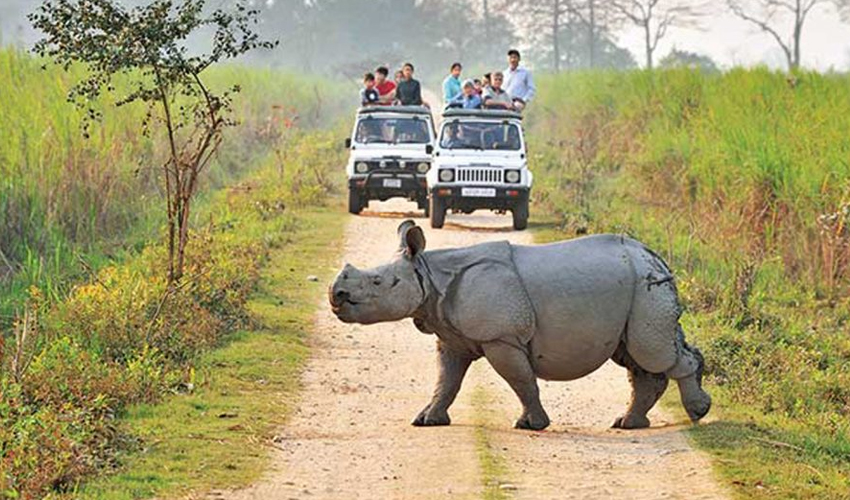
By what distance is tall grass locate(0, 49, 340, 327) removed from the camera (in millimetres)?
15617

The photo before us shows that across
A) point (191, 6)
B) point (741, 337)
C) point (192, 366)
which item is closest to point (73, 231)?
point (191, 6)

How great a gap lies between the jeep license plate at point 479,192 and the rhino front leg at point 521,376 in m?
11.3

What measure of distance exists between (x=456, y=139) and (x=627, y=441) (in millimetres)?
12340

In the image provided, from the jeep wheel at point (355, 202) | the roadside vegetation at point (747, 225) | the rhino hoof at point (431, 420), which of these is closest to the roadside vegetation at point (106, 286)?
the jeep wheel at point (355, 202)

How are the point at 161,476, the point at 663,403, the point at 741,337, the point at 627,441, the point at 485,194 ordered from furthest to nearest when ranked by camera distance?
the point at 485,194
the point at 741,337
the point at 663,403
the point at 627,441
the point at 161,476

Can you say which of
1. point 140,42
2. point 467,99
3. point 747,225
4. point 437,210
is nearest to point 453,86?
point 467,99

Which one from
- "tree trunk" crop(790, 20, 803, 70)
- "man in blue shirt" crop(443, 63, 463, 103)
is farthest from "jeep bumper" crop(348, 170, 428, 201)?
"tree trunk" crop(790, 20, 803, 70)

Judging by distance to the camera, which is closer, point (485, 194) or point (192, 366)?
point (192, 366)

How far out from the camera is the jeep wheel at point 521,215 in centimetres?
2136

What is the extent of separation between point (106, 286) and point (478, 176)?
892 cm

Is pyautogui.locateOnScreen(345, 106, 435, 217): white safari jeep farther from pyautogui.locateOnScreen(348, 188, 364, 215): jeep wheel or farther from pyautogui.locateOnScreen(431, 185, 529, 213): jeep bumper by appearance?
pyautogui.locateOnScreen(431, 185, 529, 213): jeep bumper

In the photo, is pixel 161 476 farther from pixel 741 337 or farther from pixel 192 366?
pixel 741 337

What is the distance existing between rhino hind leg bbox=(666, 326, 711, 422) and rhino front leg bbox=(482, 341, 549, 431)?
35.0 inches

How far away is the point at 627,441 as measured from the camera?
32.0 ft
